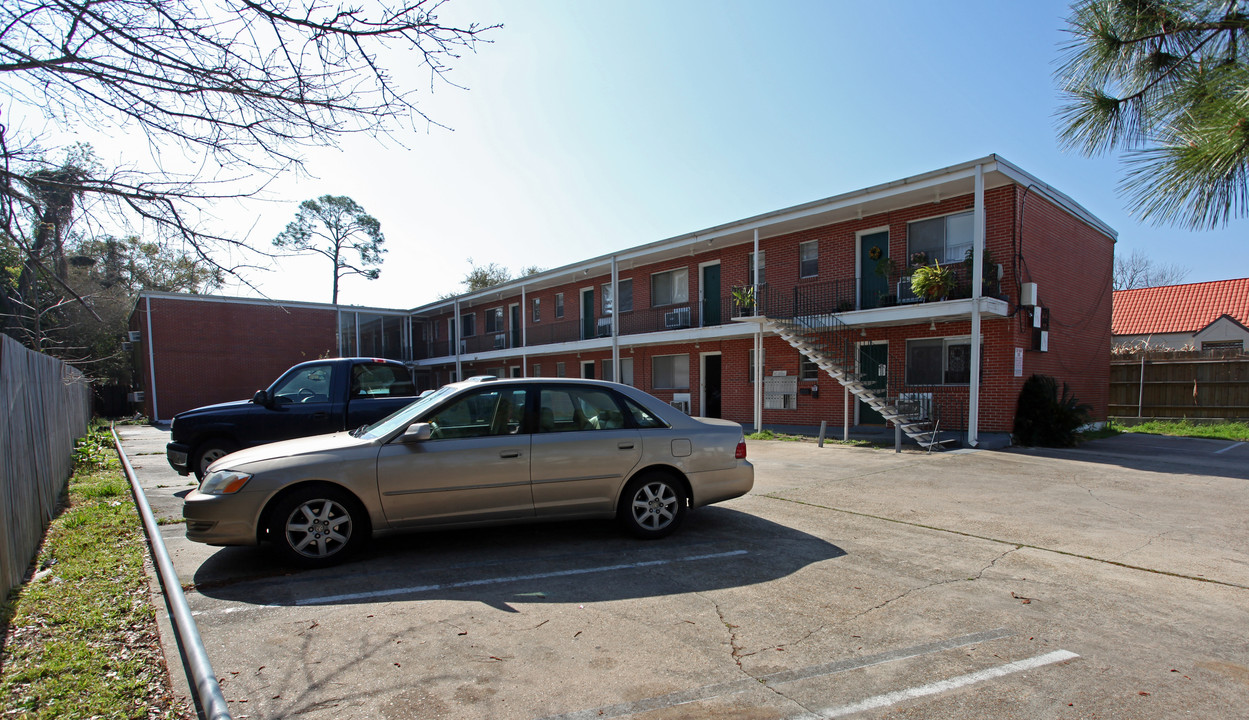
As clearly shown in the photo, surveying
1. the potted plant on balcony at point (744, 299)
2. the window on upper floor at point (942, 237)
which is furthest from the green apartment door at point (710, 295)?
the window on upper floor at point (942, 237)

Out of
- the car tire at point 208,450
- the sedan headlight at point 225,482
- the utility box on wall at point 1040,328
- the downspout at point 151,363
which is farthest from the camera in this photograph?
the downspout at point 151,363

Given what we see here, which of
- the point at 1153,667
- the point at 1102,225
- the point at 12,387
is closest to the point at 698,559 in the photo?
the point at 1153,667

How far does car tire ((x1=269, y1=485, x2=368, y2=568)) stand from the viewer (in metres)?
4.70

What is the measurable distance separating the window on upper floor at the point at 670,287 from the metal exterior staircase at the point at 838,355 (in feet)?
17.9

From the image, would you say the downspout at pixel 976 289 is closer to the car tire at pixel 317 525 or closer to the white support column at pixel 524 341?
the car tire at pixel 317 525

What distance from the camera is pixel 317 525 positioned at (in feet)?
15.7

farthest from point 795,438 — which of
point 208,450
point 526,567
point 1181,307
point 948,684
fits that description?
point 1181,307

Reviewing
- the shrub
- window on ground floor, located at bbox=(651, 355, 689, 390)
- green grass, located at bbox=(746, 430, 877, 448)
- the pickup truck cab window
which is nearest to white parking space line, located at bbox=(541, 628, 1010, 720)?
the pickup truck cab window

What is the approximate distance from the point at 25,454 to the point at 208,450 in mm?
3130

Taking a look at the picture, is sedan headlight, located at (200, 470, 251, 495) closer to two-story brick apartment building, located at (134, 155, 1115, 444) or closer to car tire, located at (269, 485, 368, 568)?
car tire, located at (269, 485, 368, 568)

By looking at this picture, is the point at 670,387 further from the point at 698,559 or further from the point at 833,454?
the point at 698,559

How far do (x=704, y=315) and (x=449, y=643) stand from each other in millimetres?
16744

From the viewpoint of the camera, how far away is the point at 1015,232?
13180mm

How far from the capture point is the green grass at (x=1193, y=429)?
51.2ft
